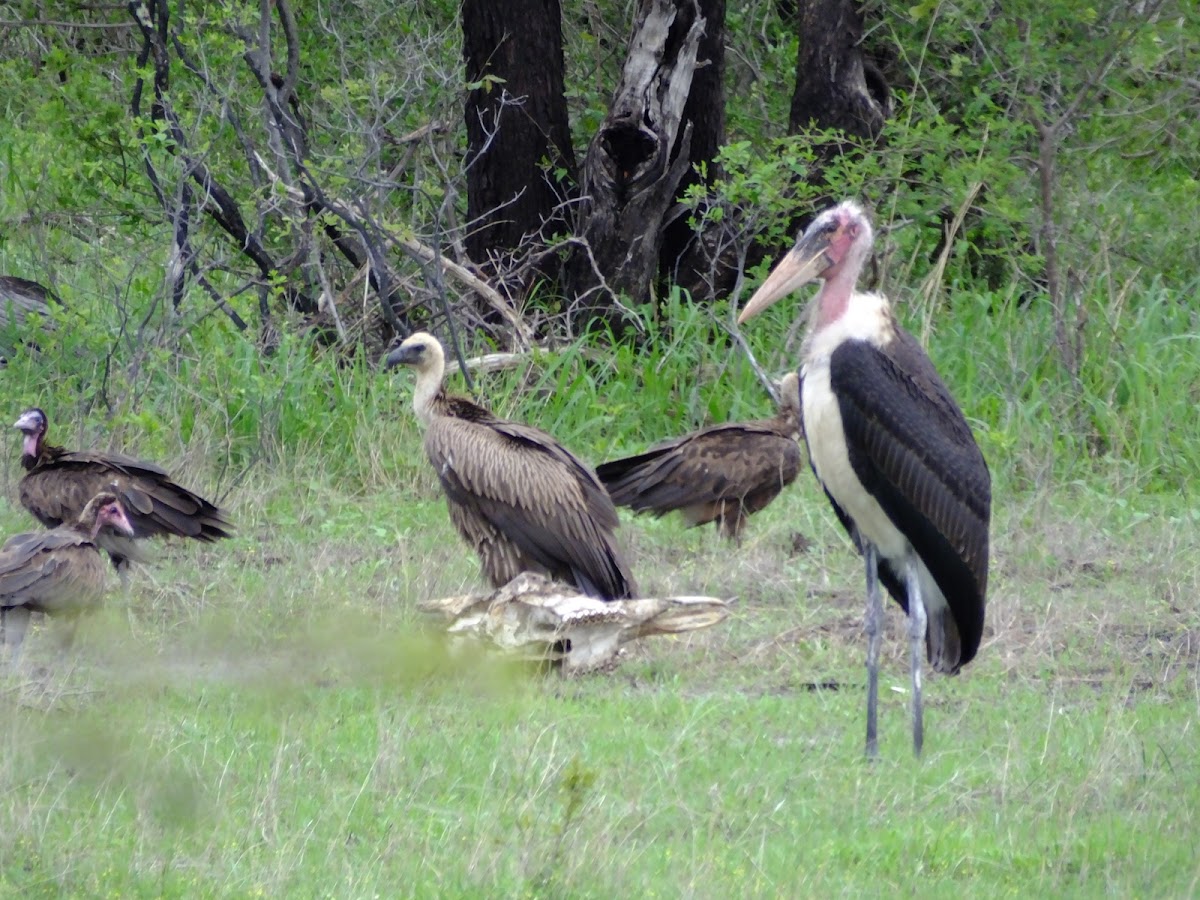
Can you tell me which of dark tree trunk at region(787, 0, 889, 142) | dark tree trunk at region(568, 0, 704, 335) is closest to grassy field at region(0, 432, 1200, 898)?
dark tree trunk at region(568, 0, 704, 335)

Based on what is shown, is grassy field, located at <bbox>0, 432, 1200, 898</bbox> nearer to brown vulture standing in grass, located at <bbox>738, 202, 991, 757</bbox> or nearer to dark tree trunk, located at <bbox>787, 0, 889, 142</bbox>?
brown vulture standing in grass, located at <bbox>738, 202, 991, 757</bbox>

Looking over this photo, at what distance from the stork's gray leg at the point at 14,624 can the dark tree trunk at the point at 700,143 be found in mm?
5508

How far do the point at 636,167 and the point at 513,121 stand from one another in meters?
0.87

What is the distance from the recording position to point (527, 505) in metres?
7.04

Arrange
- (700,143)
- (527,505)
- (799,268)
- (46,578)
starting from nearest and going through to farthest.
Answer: (799,268), (46,578), (527,505), (700,143)

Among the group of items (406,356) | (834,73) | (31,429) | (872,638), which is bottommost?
(872,638)

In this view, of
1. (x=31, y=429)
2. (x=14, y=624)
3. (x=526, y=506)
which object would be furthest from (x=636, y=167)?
(x=14, y=624)

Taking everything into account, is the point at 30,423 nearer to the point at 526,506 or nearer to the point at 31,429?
the point at 31,429

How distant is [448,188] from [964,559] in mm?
5460

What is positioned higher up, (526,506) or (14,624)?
(526,506)

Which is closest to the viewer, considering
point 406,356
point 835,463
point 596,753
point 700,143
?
point 596,753

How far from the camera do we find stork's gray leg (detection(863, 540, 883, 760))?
17.2 ft

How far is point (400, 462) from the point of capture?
8984 millimetres

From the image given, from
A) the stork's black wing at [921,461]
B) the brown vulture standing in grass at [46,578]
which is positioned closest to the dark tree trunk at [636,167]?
the brown vulture standing in grass at [46,578]
